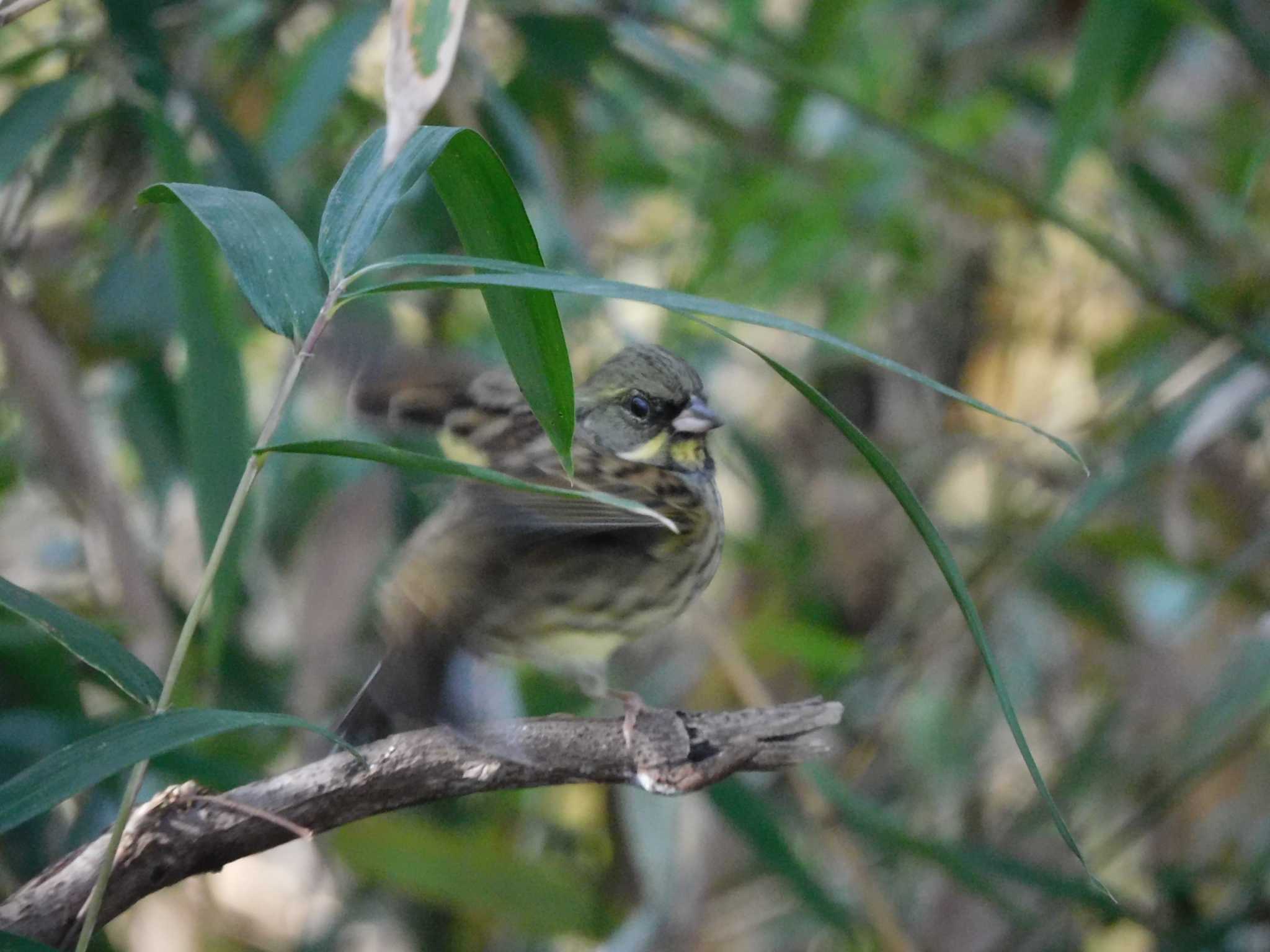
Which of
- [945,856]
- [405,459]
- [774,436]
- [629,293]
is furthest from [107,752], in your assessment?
[774,436]

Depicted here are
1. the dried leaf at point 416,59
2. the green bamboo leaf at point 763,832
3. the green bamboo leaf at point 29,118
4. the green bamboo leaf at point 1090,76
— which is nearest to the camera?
the dried leaf at point 416,59

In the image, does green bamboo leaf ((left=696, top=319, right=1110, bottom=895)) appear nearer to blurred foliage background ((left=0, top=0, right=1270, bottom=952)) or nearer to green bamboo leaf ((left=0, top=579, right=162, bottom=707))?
green bamboo leaf ((left=0, top=579, right=162, bottom=707))

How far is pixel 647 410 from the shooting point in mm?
1860

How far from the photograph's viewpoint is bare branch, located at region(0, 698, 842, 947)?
1114 millimetres

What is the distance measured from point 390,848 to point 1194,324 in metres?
1.62

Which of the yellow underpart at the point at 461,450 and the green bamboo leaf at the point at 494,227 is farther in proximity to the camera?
the yellow underpart at the point at 461,450

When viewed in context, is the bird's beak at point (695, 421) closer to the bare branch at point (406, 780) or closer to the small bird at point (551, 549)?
the small bird at point (551, 549)

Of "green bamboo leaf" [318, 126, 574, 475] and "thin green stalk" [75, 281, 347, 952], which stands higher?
"green bamboo leaf" [318, 126, 574, 475]

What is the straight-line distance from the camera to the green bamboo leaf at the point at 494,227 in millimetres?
1074

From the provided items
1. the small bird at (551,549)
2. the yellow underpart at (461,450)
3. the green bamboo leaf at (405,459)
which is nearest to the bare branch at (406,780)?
the small bird at (551,549)

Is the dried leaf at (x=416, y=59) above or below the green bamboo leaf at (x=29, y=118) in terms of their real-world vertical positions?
above

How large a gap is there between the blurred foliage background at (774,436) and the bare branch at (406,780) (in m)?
0.44

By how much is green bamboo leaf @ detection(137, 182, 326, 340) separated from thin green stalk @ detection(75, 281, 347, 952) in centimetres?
3

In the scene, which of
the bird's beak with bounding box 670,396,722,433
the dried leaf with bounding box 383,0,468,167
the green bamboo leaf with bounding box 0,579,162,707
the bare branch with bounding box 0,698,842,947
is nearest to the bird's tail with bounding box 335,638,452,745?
the bare branch with bounding box 0,698,842,947
